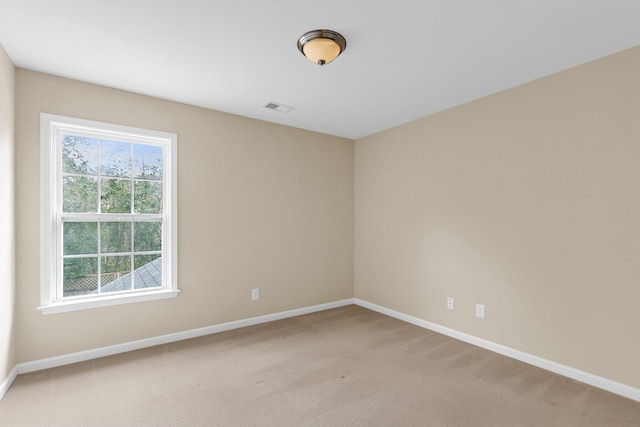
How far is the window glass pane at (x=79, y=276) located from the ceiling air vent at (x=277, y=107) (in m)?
2.27

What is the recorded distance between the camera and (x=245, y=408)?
2.15 metres

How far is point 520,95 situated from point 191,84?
303cm

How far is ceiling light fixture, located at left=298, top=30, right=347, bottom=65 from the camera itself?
2.11 metres

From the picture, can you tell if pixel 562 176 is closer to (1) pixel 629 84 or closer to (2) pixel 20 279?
(1) pixel 629 84

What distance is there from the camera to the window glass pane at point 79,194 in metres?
2.85

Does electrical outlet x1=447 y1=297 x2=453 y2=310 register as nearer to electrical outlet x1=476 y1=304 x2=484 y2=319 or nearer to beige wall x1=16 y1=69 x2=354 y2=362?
electrical outlet x1=476 y1=304 x2=484 y2=319

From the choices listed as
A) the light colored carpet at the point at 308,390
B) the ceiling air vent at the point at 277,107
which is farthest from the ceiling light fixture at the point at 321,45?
the light colored carpet at the point at 308,390

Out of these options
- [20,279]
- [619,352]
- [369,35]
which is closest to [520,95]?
[369,35]

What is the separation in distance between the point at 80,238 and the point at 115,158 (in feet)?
2.68

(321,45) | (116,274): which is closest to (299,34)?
(321,45)

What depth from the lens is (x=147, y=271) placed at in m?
3.25

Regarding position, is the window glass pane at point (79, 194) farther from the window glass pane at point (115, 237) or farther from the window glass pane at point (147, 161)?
the window glass pane at point (147, 161)

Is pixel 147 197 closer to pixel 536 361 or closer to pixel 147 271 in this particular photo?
pixel 147 271

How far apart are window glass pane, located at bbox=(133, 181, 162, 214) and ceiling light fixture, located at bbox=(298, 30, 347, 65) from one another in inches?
82.4
